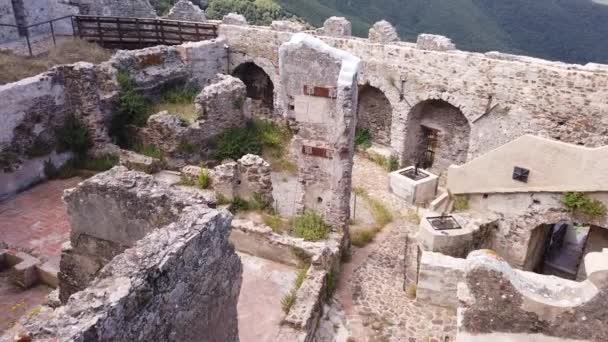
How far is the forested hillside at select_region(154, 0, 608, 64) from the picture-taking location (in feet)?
162

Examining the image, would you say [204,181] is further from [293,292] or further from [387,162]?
Answer: [387,162]

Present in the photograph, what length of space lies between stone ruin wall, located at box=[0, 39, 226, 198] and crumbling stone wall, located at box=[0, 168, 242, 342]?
563 cm

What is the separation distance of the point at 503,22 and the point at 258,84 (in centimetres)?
4582

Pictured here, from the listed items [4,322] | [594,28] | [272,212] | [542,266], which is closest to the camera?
[4,322]

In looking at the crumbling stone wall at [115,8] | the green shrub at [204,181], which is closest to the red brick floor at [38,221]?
the green shrub at [204,181]

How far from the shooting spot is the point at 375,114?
1608 cm

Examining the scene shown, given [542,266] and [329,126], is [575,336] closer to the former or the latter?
[329,126]

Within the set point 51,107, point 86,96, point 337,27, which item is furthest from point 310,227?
point 337,27

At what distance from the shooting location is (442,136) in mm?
14836

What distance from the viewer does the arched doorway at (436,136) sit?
14.3m

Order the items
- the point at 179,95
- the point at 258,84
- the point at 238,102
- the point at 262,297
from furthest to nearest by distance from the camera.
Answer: the point at 258,84
the point at 179,95
the point at 238,102
the point at 262,297

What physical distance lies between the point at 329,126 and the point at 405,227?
358 cm

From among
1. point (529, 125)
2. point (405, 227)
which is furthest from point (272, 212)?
point (529, 125)

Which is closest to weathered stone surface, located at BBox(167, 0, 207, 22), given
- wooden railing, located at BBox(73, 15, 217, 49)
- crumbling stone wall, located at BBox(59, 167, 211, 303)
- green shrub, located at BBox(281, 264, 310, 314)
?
wooden railing, located at BBox(73, 15, 217, 49)
